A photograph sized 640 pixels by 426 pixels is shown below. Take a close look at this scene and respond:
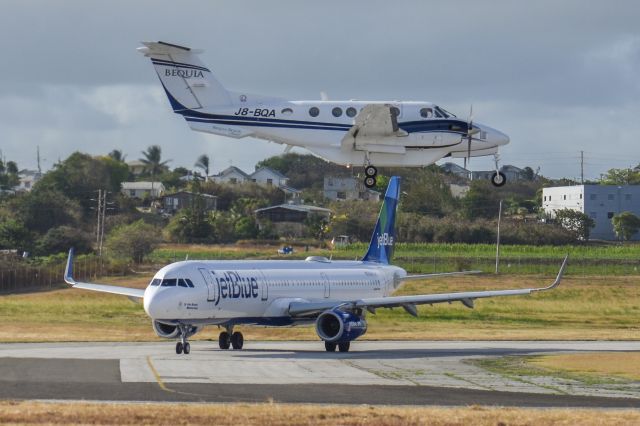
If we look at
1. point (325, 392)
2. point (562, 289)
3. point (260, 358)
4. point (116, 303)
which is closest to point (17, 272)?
point (116, 303)

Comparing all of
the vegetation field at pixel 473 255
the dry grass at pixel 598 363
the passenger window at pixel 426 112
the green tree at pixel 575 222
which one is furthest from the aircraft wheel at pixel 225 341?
the green tree at pixel 575 222

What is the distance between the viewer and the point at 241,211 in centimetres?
14662

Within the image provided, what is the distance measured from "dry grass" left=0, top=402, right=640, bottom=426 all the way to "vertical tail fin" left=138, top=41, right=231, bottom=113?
12319 mm

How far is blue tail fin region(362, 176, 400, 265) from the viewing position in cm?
6588

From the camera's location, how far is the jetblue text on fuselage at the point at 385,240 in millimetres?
66125

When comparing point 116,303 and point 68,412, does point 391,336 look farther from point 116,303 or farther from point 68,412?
point 68,412

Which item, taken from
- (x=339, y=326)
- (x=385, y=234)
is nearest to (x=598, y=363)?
(x=339, y=326)

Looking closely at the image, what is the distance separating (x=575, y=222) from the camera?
128250 millimetres

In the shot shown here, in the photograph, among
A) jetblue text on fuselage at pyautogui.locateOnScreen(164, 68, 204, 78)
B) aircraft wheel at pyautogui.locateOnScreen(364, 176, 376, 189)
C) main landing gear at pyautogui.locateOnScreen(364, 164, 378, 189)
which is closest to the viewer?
aircraft wheel at pyautogui.locateOnScreen(364, 176, 376, 189)

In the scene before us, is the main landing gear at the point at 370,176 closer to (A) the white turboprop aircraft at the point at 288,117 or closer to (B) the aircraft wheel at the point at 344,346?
(A) the white turboprop aircraft at the point at 288,117

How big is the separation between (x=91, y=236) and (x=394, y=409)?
340 feet

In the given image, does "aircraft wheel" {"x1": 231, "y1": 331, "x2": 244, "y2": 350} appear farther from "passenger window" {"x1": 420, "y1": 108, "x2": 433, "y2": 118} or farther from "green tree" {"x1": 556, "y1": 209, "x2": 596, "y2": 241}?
"green tree" {"x1": 556, "y1": 209, "x2": 596, "y2": 241}

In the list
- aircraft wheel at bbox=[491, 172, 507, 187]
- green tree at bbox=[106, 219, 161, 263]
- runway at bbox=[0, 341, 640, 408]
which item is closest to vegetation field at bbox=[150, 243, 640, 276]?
green tree at bbox=[106, 219, 161, 263]

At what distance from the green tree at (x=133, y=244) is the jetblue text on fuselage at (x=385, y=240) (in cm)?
4705
